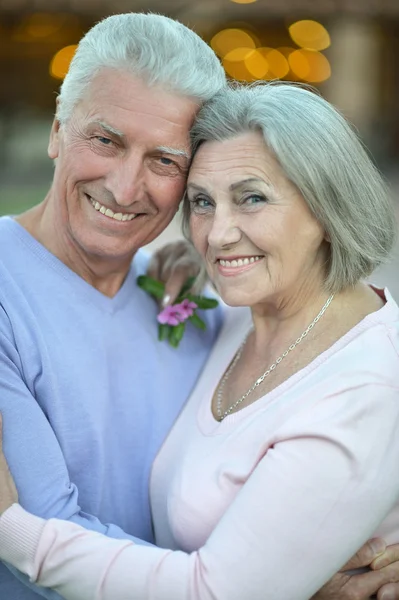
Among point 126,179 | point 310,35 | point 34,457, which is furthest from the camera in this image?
point 310,35

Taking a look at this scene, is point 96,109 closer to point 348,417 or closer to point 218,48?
point 348,417

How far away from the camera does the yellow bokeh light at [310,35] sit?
13930 mm

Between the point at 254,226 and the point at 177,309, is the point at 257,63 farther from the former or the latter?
the point at 254,226

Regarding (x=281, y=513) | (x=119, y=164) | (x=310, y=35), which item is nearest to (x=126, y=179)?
(x=119, y=164)

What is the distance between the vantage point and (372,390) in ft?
6.16

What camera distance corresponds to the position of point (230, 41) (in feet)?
45.1

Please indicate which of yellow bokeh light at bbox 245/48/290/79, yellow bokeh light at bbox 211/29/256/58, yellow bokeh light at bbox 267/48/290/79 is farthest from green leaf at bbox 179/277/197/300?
yellow bokeh light at bbox 267/48/290/79

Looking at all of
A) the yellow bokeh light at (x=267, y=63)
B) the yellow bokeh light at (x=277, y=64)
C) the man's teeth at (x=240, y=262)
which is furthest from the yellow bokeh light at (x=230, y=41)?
the man's teeth at (x=240, y=262)

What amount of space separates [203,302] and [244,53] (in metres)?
12.8

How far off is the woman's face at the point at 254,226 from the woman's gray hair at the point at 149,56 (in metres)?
0.19

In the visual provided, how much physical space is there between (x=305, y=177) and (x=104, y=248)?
62cm

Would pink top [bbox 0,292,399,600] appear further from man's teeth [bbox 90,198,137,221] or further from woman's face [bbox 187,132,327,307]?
man's teeth [bbox 90,198,137,221]

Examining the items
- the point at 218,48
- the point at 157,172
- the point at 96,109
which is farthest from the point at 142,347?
the point at 218,48

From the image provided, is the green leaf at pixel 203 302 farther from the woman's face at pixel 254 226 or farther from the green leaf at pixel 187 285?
the woman's face at pixel 254 226
